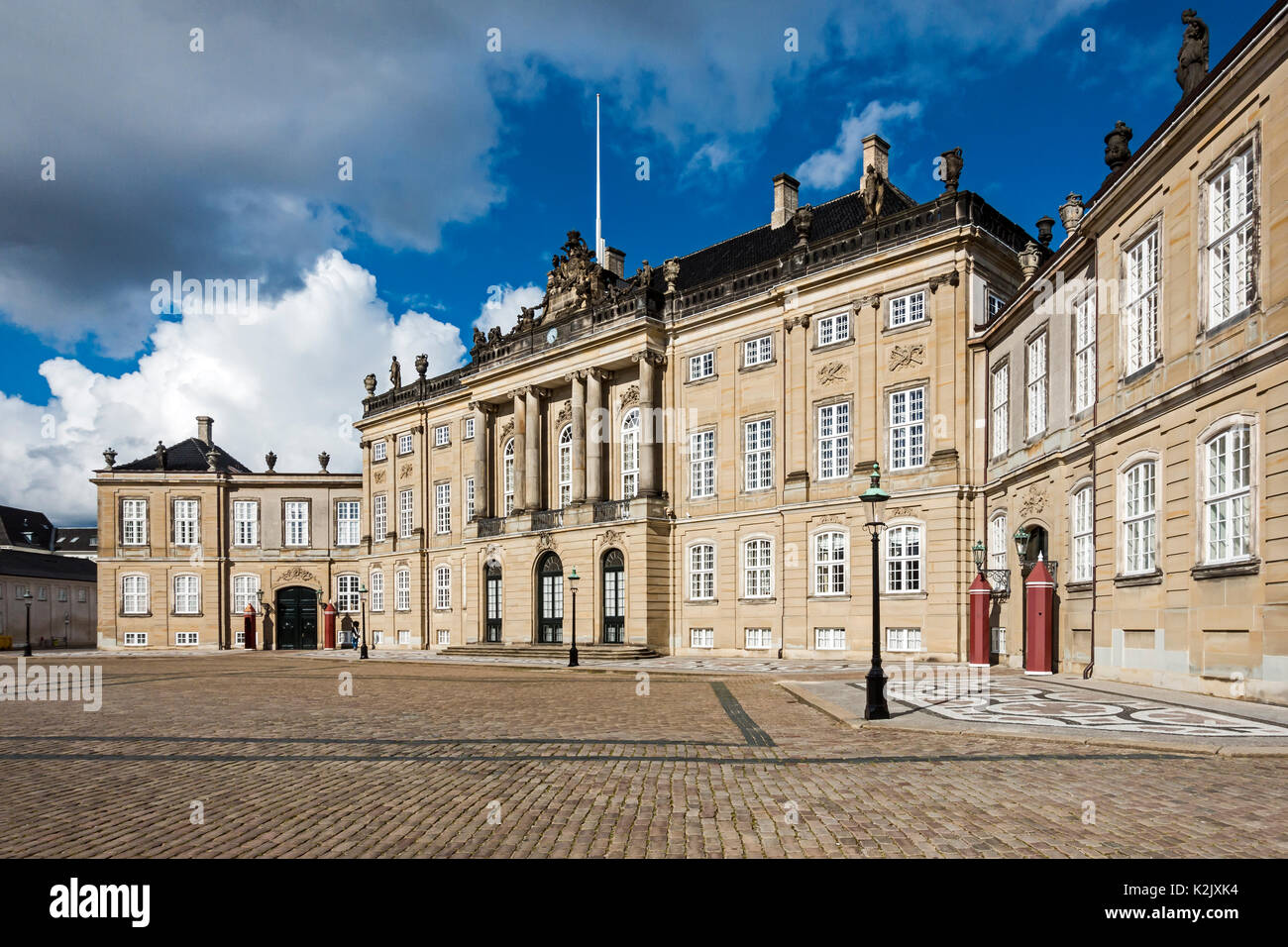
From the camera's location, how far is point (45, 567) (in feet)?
276

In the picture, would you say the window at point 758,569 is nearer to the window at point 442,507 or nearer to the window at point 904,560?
the window at point 904,560

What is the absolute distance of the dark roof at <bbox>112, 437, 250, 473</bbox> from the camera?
65.1m

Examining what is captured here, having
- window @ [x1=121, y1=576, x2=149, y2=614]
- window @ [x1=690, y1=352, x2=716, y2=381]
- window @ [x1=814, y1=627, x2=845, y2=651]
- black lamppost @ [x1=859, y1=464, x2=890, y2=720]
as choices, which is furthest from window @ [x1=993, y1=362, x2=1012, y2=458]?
window @ [x1=121, y1=576, x2=149, y2=614]

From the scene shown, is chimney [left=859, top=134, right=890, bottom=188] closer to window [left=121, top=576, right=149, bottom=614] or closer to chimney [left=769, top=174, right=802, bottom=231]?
chimney [left=769, top=174, right=802, bottom=231]

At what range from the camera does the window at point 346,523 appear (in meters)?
63.3

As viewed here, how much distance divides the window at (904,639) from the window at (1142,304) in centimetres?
1381

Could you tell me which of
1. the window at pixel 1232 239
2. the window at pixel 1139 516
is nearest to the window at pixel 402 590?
the window at pixel 1139 516

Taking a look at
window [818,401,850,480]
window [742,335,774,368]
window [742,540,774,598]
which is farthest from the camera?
window [742,335,774,368]

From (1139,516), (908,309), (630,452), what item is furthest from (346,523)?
(1139,516)

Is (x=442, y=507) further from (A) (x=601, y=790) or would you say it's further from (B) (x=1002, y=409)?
(A) (x=601, y=790)

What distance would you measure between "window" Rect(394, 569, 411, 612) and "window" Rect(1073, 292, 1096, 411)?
140ft

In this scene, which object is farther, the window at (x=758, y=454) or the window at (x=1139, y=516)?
the window at (x=758, y=454)
